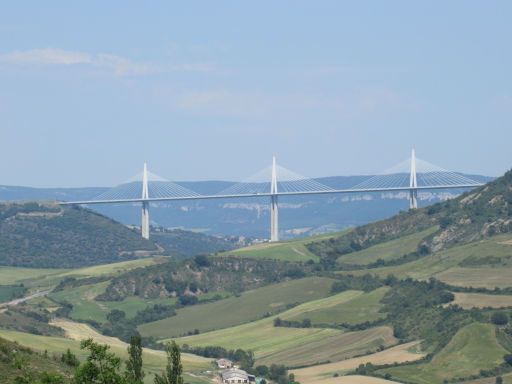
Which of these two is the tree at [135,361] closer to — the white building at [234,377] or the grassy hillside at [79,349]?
the grassy hillside at [79,349]

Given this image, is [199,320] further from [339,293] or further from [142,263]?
[142,263]

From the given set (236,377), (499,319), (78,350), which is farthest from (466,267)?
(78,350)

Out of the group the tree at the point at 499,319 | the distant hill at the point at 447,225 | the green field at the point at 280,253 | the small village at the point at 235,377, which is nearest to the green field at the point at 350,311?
the tree at the point at 499,319

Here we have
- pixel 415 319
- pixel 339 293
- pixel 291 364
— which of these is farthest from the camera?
pixel 339 293

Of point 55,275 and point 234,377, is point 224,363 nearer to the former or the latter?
point 234,377

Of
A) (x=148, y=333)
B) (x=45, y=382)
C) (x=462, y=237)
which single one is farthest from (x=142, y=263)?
(x=45, y=382)
